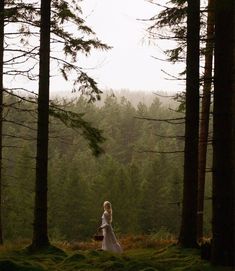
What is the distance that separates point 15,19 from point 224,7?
6.37 meters

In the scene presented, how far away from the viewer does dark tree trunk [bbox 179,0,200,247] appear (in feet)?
34.3

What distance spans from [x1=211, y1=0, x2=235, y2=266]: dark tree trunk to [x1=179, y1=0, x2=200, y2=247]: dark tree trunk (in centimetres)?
236

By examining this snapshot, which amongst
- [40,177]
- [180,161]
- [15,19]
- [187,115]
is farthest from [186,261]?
[180,161]

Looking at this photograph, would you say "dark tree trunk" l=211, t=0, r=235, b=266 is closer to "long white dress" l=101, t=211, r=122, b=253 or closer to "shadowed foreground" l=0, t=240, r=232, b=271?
"shadowed foreground" l=0, t=240, r=232, b=271

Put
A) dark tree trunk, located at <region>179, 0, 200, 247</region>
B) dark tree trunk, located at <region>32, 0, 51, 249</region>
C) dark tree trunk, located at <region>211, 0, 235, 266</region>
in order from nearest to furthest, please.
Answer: dark tree trunk, located at <region>211, 0, 235, 266</region> → dark tree trunk, located at <region>179, 0, 200, 247</region> → dark tree trunk, located at <region>32, 0, 51, 249</region>

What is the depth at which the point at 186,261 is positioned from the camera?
8.91 metres

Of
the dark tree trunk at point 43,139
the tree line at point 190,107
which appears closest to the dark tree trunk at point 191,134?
the tree line at point 190,107

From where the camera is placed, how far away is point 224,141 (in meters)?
7.99

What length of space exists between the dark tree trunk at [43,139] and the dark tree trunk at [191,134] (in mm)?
3348

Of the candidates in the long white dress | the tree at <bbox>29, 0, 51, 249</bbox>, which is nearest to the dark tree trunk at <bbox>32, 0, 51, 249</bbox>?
the tree at <bbox>29, 0, 51, 249</bbox>

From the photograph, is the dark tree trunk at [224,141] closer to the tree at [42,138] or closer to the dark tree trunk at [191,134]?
the dark tree trunk at [191,134]

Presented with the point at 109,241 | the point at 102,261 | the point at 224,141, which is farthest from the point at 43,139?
the point at 224,141

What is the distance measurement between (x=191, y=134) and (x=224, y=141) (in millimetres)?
2656

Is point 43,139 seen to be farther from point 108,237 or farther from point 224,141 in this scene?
point 224,141
